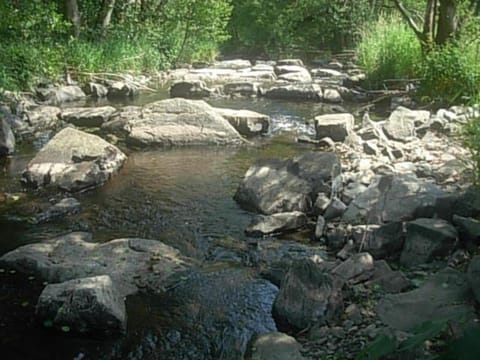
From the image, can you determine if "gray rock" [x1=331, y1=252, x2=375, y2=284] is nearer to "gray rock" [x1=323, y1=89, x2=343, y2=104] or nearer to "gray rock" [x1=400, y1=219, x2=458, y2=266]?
"gray rock" [x1=400, y1=219, x2=458, y2=266]

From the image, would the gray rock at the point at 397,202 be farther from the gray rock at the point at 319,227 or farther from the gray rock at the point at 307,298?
the gray rock at the point at 307,298

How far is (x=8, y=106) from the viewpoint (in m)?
10.5

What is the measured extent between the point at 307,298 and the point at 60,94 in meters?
9.51

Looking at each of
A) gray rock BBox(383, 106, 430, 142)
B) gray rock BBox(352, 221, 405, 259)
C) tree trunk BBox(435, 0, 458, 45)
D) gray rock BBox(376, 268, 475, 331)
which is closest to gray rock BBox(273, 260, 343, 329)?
gray rock BBox(376, 268, 475, 331)

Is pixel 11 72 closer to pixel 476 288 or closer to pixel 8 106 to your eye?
pixel 8 106

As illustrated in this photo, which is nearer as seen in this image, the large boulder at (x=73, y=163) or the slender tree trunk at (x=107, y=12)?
the large boulder at (x=73, y=163)

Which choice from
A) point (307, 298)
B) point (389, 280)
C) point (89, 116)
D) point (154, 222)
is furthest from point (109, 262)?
point (89, 116)

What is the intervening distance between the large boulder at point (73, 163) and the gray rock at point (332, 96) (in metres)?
5.81

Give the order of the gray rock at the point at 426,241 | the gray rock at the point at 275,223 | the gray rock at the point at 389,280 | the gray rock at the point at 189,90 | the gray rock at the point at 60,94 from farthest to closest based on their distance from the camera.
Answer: the gray rock at the point at 189,90 < the gray rock at the point at 60,94 < the gray rock at the point at 275,223 < the gray rock at the point at 426,241 < the gray rock at the point at 389,280

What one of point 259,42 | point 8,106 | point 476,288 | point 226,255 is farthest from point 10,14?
point 259,42

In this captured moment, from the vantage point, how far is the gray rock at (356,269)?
14.8ft

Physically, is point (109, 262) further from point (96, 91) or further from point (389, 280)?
point (96, 91)

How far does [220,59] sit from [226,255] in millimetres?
18663

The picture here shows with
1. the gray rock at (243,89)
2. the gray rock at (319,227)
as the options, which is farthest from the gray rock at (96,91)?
the gray rock at (319,227)
